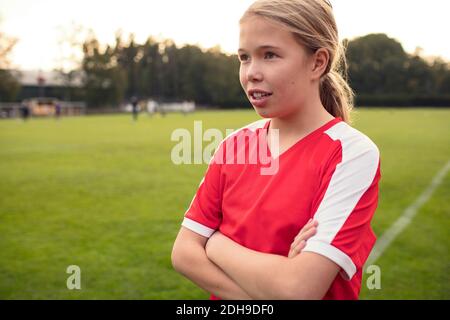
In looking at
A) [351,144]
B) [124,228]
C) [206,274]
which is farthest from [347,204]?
[124,228]

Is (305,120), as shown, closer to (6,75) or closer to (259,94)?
(259,94)

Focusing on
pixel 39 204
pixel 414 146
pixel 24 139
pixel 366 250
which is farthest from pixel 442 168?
pixel 24 139

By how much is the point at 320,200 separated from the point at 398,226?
5.18 metres

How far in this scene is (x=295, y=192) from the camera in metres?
1.60

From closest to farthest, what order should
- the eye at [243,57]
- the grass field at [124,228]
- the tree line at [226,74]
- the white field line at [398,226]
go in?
the eye at [243,57], the grass field at [124,228], the white field line at [398,226], the tree line at [226,74]

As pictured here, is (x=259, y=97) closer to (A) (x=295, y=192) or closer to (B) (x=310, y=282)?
(A) (x=295, y=192)

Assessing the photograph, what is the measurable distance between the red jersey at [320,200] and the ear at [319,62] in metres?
0.18

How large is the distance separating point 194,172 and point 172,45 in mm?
69442

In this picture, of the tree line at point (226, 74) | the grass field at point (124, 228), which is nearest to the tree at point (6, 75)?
the tree line at point (226, 74)

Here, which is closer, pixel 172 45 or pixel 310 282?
pixel 310 282

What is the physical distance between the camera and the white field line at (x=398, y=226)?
5297 millimetres

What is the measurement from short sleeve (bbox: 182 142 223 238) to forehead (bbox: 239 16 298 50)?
477mm

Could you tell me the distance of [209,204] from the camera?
6.05ft

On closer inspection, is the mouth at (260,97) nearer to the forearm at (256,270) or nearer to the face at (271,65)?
the face at (271,65)
